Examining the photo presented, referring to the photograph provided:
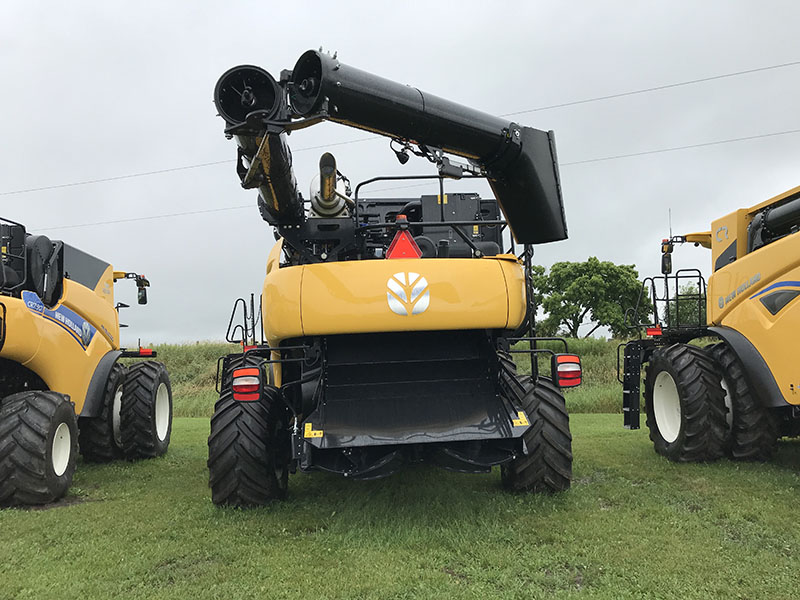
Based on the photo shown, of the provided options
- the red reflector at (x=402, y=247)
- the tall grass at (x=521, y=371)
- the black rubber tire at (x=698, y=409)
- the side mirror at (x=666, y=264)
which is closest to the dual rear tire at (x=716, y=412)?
the black rubber tire at (x=698, y=409)

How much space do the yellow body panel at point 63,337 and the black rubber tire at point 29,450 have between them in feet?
1.56

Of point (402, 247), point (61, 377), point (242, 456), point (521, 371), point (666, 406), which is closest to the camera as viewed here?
point (242, 456)

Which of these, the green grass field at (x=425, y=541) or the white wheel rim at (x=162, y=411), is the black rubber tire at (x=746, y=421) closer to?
the green grass field at (x=425, y=541)

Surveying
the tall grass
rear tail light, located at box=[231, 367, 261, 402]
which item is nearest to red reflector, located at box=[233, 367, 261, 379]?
rear tail light, located at box=[231, 367, 261, 402]

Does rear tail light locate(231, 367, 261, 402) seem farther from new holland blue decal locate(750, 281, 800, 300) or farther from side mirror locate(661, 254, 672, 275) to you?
side mirror locate(661, 254, 672, 275)

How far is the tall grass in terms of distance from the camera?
1330 cm

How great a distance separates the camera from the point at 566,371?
4.63 m

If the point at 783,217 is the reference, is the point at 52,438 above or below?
below

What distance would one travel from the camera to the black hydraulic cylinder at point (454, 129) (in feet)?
12.7

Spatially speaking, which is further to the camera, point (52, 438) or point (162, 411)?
point (162, 411)

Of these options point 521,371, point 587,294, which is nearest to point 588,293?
point 587,294

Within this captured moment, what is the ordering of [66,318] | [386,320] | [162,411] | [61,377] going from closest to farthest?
1. [386,320]
2. [61,377]
3. [66,318]
4. [162,411]

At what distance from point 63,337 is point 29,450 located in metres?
1.45

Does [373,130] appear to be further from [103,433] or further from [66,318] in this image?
[103,433]
